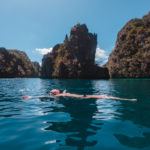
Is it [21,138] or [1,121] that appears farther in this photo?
[1,121]

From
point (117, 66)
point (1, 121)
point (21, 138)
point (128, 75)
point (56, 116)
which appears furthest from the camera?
point (117, 66)

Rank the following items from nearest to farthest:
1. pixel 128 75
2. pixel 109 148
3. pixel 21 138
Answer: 1. pixel 109 148
2. pixel 21 138
3. pixel 128 75

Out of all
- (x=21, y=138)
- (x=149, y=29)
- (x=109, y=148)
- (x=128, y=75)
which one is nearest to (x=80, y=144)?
(x=109, y=148)

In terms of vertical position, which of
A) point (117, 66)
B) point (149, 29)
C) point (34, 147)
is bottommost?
point (34, 147)

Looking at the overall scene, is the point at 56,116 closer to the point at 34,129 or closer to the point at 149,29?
the point at 34,129

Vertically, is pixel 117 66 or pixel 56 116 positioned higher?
pixel 117 66

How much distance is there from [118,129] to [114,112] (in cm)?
595

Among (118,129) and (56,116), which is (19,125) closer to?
(56,116)

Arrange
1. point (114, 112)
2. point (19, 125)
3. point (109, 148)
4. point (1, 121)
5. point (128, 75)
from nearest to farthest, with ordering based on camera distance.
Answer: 1. point (109, 148)
2. point (19, 125)
3. point (1, 121)
4. point (114, 112)
5. point (128, 75)

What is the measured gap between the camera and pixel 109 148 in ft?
34.6

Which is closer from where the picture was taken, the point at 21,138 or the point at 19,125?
the point at 21,138

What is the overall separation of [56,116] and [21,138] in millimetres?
6282

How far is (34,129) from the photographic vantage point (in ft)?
45.4

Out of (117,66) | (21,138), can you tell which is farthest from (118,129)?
(117,66)
